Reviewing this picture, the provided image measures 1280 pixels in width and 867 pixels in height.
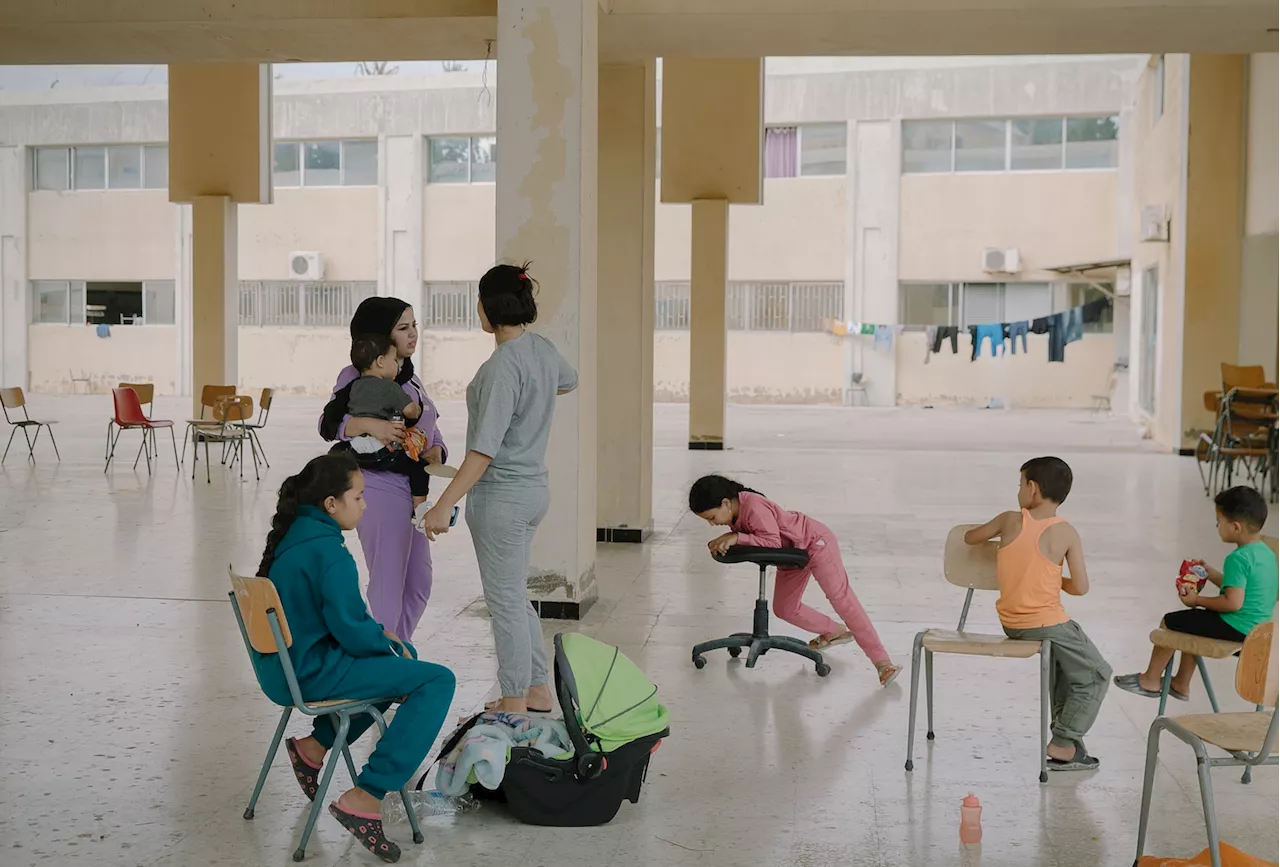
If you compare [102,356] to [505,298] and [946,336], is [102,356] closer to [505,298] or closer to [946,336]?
[946,336]

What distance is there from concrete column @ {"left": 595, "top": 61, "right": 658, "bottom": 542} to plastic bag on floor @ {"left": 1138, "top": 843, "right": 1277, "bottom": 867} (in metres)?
5.05

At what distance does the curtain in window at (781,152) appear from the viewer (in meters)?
23.1

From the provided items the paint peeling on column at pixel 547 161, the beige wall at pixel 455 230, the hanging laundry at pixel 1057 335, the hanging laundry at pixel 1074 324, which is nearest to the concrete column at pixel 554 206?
the paint peeling on column at pixel 547 161

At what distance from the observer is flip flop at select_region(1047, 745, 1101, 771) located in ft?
12.8

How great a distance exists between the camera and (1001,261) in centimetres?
2195

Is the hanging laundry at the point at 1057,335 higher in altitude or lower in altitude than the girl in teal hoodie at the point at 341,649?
higher

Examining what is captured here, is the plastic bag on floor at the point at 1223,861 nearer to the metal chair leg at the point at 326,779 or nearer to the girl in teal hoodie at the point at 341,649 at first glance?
the girl in teal hoodie at the point at 341,649

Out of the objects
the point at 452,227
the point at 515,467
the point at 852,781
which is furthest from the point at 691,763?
the point at 452,227

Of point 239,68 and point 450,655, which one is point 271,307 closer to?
point 239,68

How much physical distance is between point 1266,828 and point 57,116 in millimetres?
25995

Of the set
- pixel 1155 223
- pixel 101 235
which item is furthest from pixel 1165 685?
pixel 101 235

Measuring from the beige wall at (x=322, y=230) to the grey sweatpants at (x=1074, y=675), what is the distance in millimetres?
21602

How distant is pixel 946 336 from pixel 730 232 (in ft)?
13.8

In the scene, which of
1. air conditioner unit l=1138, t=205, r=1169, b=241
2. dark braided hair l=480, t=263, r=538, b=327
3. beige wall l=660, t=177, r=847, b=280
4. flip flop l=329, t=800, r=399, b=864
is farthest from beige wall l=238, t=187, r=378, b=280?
flip flop l=329, t=800, r=399, b=864
